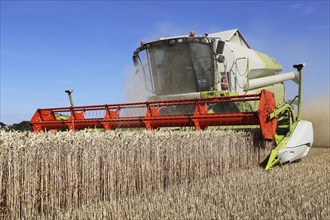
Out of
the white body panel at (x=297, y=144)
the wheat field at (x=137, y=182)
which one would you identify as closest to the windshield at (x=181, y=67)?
the white body panel at (x=297, y=144)

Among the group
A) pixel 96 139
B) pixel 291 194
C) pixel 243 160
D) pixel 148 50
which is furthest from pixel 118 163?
pixel 148 50

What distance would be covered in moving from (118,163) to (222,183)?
1.21 metres

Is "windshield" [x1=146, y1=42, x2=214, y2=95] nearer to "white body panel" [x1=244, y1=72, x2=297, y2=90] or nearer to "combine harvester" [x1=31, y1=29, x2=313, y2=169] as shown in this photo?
"combine harvester" [x1=31, y1=29, x2=313, y2=169]

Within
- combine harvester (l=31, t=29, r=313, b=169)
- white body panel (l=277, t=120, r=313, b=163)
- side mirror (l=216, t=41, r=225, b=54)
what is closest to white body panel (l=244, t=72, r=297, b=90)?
combine harvester (l=31, t=29, r=313, b=169)

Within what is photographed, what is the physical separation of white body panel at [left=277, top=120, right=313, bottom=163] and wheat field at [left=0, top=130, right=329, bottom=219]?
0.70 metres

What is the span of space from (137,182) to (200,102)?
101 inches

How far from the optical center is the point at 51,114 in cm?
841

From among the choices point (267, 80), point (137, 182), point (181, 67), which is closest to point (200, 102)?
point (181, 67)

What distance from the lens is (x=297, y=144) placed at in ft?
20.4

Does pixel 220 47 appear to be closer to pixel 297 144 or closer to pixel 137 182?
pixel 297 144

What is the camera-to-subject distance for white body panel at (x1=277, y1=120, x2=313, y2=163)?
235 inches

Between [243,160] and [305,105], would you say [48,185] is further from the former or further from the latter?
[305,105]

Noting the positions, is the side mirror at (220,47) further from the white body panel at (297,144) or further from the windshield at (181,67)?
the white body panel at (297,144)

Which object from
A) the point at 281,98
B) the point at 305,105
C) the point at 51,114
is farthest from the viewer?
the point at 305,105
